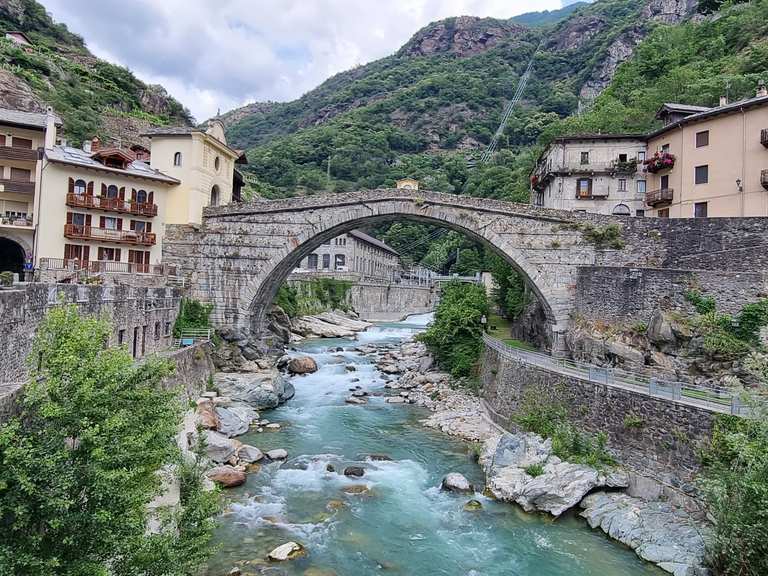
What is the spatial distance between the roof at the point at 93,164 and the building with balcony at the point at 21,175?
83 centimetres

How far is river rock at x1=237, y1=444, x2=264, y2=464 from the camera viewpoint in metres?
15.8

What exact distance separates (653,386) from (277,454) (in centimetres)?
1147

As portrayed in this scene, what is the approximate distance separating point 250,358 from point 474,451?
14.3 m

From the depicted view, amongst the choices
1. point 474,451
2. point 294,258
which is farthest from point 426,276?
point 474,451

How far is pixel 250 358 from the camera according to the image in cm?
2658

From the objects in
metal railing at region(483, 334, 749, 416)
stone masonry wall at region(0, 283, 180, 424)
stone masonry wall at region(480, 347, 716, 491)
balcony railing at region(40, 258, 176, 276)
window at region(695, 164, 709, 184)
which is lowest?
stone masonry wall at region(480, 347, 716, 491)

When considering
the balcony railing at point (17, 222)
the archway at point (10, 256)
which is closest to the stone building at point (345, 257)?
the archway at point (10, 256)

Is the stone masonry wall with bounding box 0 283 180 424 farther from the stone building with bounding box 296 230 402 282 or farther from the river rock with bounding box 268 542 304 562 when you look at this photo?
the stone building with bounding box 296 230 402 282

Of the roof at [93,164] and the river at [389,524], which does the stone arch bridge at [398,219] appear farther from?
the river at [389,524]

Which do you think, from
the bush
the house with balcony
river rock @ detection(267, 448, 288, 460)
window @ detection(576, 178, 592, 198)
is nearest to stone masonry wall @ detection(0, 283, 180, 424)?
the house with balcony

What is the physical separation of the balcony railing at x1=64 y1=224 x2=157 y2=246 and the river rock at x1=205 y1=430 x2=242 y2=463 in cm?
1380

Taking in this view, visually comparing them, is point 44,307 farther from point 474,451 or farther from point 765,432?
point 765,432

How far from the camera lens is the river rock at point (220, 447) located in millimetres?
15248

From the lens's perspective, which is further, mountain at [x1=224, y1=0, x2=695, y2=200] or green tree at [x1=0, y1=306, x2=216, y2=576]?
mountain at [x1=224, y1=0, x2=695, y2=200]
